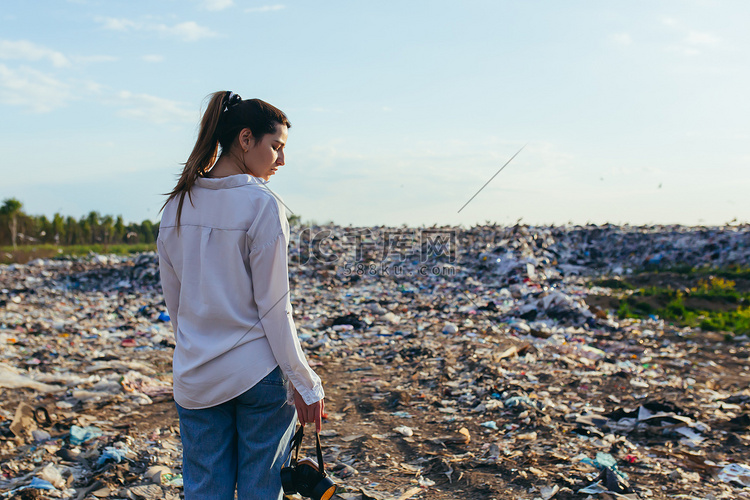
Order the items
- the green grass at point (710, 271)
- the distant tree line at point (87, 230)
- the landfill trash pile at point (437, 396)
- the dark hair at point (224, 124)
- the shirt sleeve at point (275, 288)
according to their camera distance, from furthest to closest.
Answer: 1. the distant tree line at point (87, 230)
2. the green grass at point (710, 271)
3. the landfill trash pile at point (437, 396)
4. the dark hair at point (224, 124)
5. the shirt sleeve at point (275, 288)

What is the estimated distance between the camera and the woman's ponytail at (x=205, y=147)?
4.17 feet

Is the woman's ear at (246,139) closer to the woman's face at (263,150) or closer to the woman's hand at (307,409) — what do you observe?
the woman's face at (263,150)

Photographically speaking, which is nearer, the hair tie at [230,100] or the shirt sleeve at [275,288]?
the shirt sleeve at [275,288]

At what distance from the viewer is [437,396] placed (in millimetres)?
3750

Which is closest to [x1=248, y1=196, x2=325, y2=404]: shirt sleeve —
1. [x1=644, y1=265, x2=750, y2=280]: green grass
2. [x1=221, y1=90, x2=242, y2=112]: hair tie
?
[x1=221, y1=90, x2=242, y2=112]: hair tie

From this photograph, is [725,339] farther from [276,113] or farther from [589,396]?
[276,113]

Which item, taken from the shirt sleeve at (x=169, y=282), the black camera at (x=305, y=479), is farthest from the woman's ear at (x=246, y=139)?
the black camera at (x=305, y=479)

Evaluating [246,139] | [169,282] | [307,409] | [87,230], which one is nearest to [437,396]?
[307,409]

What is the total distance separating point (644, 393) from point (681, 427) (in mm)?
767

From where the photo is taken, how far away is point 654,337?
6094 millimetres

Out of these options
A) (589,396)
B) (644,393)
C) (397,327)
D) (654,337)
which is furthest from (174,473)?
(654,337)

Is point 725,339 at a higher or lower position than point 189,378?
lower

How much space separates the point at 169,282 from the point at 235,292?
251 millimetres

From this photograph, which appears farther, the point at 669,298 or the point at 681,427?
the point at 669,298
